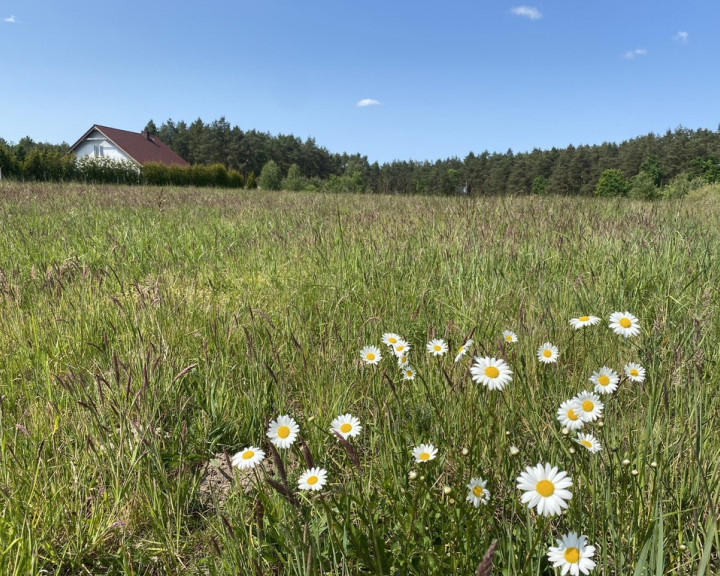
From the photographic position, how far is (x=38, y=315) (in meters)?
2.58

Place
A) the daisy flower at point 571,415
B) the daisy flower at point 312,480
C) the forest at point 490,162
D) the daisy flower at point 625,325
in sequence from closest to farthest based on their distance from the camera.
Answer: the daisy flower at point 312,480, the daisy flower at point 571,415, the daisy flower at point 625,325, the forest at point 490,162

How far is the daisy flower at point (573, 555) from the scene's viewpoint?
825mm

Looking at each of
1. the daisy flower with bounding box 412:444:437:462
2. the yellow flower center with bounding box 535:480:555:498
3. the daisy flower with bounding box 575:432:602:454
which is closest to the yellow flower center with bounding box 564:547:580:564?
the yellow flower center with bounding box 535:480:555:498

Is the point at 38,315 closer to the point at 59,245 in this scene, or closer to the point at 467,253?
the point at 59,245

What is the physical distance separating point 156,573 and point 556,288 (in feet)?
8.51

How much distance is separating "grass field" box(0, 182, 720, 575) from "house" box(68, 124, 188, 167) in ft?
171

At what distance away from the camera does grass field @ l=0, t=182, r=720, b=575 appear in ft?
3.67

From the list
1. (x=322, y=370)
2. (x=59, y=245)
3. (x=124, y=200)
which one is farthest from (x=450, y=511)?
(x=124, y=200)

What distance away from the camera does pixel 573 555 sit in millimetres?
850

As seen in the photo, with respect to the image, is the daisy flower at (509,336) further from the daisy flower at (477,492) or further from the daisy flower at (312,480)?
the daisy flower at (312,480)

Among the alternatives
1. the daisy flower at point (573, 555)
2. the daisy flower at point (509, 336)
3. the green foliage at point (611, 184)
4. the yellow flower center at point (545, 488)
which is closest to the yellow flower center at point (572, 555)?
the daisy flower at point (573, 555)

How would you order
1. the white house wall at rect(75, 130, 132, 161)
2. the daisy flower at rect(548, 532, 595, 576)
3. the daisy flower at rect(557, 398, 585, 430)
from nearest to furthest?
the daisy flower at rect(548, 532, 595, 576)
the daisy flower at rect(557, 398, 585, 430)
the white house wall at rect(75, 130, 132, 161)

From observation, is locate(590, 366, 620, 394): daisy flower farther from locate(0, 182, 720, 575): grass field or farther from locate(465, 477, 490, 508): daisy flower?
locate(465, 477, 490, 508): daisy flower

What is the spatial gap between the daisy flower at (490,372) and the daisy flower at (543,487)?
0.92 feet
